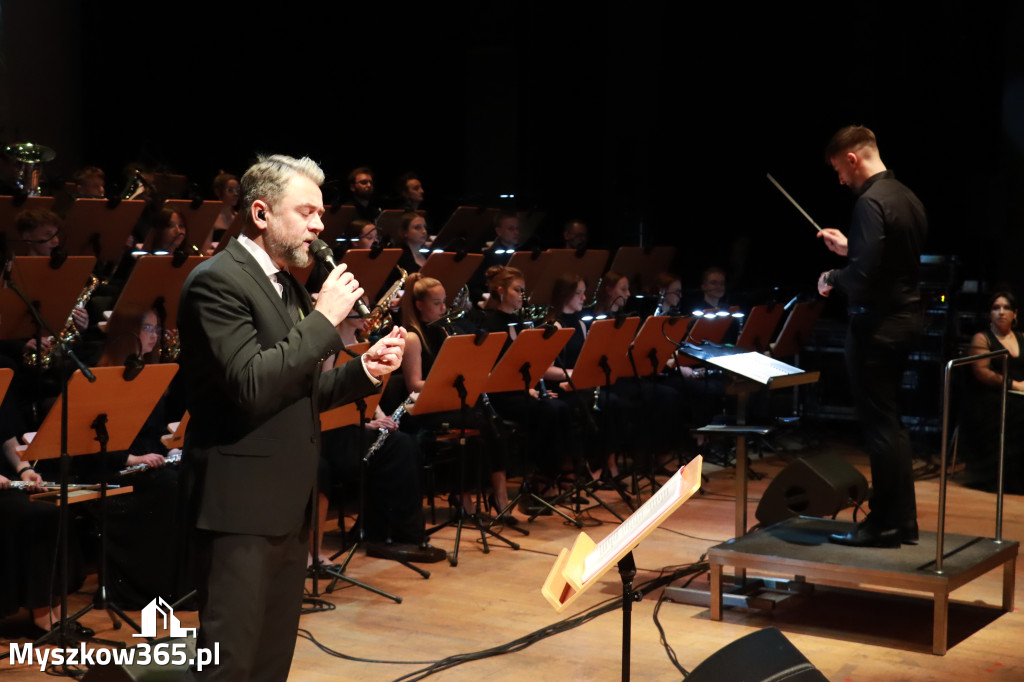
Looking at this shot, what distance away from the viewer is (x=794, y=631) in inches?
174

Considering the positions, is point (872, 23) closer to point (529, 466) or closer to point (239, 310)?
point (529, 466)

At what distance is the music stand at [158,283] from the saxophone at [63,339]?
225mm

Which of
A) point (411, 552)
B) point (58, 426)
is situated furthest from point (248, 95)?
point (58, 426)

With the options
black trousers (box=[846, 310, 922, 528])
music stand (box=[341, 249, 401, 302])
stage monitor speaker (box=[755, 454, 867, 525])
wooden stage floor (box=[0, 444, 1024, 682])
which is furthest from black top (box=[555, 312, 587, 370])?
black trousers (box=[846, 310, 922, 528])

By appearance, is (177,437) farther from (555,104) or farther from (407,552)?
(555,104)

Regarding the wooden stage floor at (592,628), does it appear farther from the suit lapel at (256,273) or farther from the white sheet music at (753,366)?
the suit lapel at (256,273)

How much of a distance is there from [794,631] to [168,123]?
8.01m

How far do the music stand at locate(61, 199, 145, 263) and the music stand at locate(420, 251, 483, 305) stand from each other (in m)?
1.72

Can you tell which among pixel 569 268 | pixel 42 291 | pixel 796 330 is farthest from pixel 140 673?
pixel 796 330

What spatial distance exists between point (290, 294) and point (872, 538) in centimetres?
277

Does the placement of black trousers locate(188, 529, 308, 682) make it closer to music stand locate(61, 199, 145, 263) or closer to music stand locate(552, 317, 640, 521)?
music stand locate(552, 317, 640, 521)

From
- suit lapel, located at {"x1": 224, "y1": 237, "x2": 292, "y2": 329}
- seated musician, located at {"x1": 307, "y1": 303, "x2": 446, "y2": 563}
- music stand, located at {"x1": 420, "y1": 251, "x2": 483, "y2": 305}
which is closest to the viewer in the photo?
suit lapel, located at {"x1": 224, "y1": 237, "x2": 292, "y2": 329}

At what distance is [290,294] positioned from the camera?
8.52 feet

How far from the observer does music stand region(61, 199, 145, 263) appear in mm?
6695
